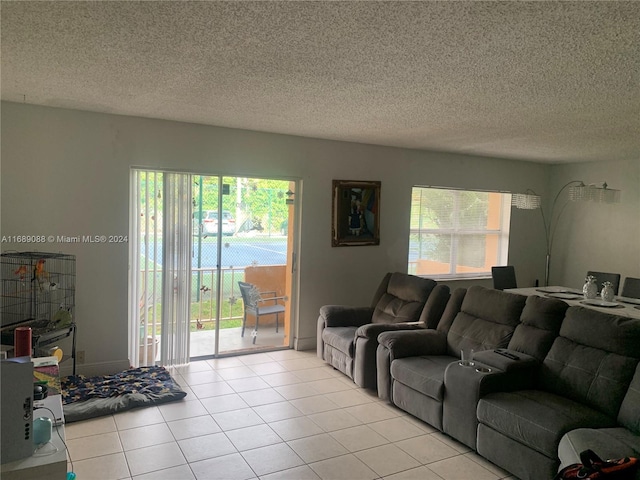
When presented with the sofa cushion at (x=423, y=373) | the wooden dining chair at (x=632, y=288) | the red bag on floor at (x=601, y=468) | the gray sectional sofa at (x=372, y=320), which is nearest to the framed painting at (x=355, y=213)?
the gray sectional sofa at (x=372, y=320)

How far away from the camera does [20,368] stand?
1609 millimetres

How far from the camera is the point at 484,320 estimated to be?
12.9ft

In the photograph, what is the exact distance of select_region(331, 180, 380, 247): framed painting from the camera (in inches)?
212

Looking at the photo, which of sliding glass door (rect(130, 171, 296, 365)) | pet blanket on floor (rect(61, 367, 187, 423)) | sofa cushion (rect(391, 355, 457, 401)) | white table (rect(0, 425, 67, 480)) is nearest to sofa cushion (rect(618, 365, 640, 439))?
sofa cushion (rect(391, 355, 457, 401))

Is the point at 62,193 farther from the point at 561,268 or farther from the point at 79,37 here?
the point at 561,268

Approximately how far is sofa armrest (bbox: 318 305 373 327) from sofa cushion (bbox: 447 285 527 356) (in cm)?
113

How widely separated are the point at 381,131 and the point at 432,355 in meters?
2.24

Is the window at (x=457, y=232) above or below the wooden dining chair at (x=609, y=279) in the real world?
above

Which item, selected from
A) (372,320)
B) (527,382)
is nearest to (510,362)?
(527,382)

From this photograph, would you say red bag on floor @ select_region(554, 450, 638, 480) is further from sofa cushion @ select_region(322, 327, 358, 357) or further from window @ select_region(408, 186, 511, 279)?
window @ select_region(408, 186, 511, 279)

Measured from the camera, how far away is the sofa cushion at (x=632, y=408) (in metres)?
2.61

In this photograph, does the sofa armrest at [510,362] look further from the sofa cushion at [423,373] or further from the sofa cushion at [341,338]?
the sofa cushion at [341,338]

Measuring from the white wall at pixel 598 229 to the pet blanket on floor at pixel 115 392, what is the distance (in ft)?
19.0

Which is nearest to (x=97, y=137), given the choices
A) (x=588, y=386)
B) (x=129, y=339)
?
(x=129, y=339)
